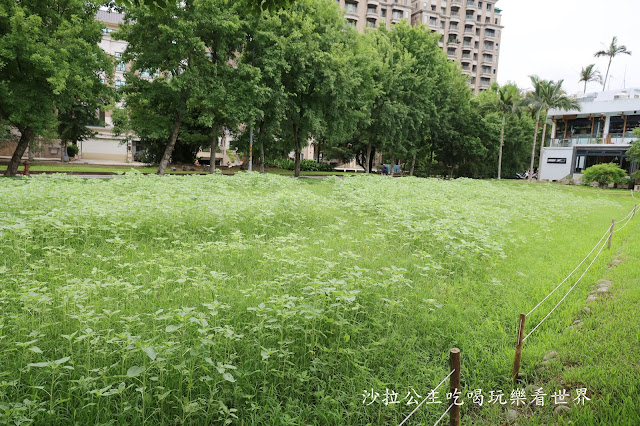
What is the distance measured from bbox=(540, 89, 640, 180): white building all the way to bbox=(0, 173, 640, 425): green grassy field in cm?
4532

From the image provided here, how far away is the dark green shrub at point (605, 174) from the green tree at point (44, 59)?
41.0 metres

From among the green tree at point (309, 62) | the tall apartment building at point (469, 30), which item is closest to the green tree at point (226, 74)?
the green tree at point (309, 62)

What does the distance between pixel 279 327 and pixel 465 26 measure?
9248 cm

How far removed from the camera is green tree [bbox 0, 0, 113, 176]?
1802 cm

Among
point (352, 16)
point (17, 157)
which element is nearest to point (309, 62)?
point (17, 157)

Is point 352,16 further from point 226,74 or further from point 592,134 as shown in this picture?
point 226,74

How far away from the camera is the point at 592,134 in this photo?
159ft

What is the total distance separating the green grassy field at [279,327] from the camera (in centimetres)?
329

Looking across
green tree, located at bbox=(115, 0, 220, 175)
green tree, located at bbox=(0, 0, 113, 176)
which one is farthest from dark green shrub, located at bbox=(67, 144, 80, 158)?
green tree, located at bbox=(0, 0, 113, 176)

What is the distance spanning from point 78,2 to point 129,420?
2343 cm

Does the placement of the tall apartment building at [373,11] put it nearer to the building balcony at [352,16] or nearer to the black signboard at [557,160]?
the building balcony at [352,16]

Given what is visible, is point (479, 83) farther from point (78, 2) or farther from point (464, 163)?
point (78, 2)

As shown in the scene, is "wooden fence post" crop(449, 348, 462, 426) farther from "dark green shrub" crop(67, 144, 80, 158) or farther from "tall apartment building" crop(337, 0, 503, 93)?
"tall apartment building" crop(337, 0, 503, 93)

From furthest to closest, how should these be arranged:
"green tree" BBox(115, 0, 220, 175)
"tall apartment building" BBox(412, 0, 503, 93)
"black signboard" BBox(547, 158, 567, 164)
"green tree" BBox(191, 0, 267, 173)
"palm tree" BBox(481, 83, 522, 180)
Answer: "tall apartment building" BBox(412, 0, 503, 93) → "black signboard" BBox(547, 158, 567, 164) → "palm tree" BBox(481, 83, 522, 180) → "green tree" BBox(191, 0, 267, 173) → "green tree" BBox(115, 0, 220, 175)
